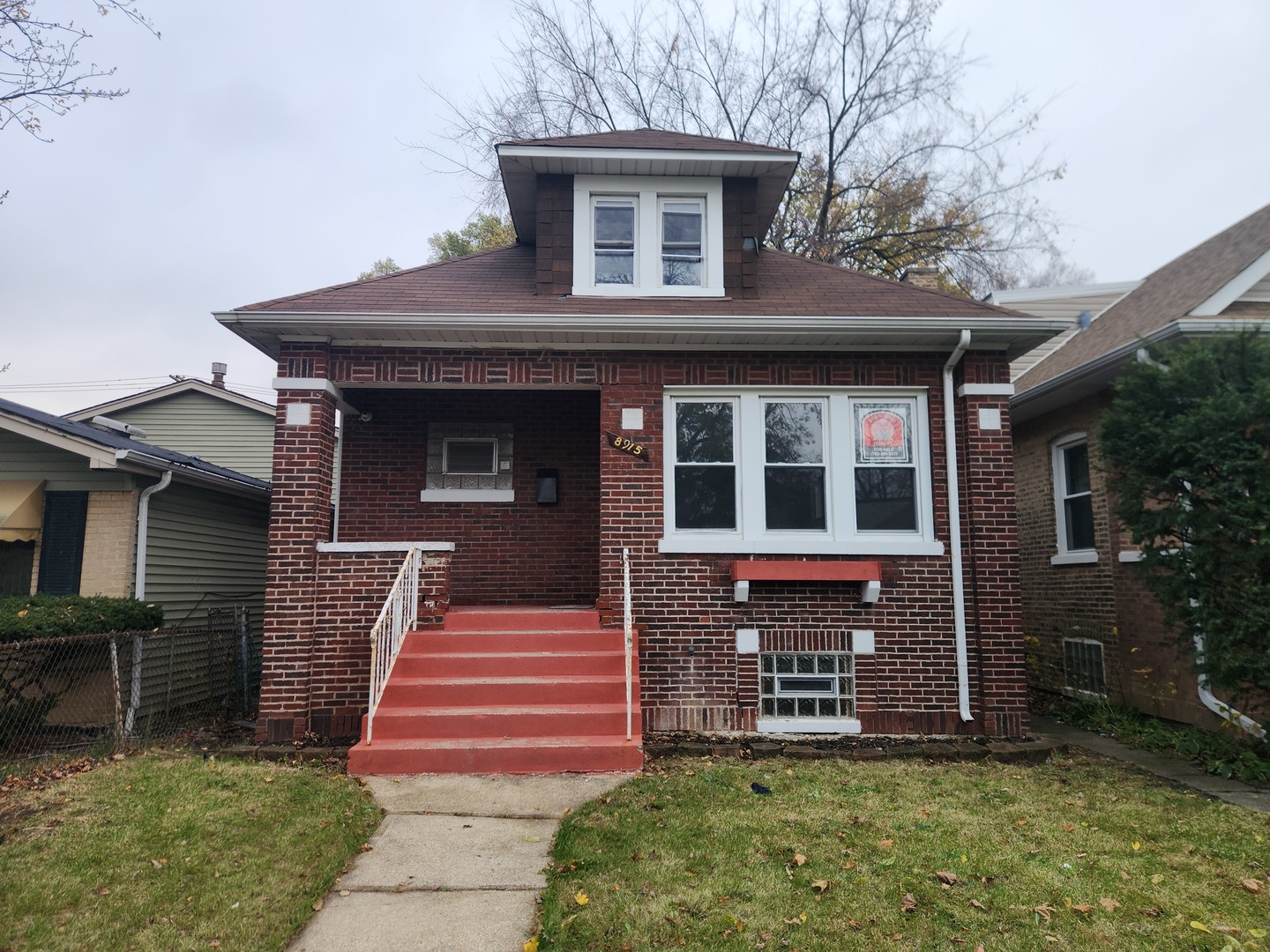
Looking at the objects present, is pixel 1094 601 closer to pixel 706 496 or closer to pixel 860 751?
pixel 860 751

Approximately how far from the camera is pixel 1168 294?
9.56 metres

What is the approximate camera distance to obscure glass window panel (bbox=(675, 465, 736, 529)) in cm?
782

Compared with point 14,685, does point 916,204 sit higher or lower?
higher

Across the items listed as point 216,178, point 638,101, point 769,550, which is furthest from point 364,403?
point 638,101

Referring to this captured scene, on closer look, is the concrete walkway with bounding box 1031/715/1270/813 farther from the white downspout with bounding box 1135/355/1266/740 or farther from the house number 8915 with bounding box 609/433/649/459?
the house number 8915 with bounding box 609/433/649/459

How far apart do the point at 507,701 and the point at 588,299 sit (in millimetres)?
4160

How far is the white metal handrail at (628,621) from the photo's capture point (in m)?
6.35

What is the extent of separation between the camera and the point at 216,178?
16781 mm

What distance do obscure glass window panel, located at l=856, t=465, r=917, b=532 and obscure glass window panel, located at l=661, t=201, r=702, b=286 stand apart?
110 inches

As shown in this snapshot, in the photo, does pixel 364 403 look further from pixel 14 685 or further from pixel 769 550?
pixel 769 550

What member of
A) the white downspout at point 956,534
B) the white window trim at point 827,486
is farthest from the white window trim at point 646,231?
the white downspout at point 956,534

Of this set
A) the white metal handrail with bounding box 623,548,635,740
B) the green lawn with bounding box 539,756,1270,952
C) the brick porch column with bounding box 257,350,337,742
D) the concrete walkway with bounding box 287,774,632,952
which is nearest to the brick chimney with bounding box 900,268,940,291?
the white metal handrail with bounding box 623,548,635,740

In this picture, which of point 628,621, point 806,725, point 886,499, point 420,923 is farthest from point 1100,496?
point 420,923

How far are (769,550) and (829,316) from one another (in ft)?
7.47
